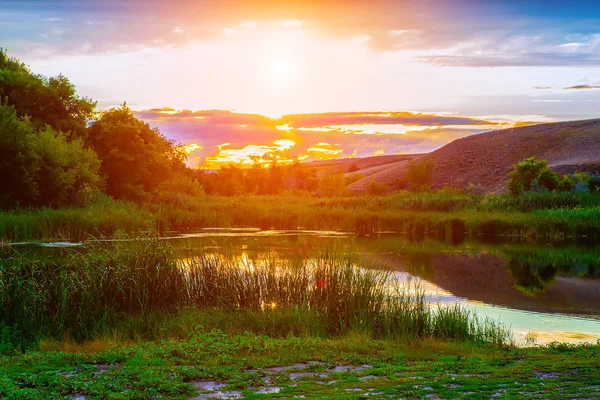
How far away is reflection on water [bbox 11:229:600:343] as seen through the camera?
634 inches

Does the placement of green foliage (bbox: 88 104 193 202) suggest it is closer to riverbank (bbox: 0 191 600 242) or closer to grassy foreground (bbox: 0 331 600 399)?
riverbank (bbox: 0 191 600 242)

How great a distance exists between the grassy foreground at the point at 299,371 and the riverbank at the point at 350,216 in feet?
61.9

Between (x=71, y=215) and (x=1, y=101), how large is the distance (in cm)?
1113

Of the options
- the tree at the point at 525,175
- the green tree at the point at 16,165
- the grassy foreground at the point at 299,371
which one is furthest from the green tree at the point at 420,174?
the grassy foreground at the point at 299,371

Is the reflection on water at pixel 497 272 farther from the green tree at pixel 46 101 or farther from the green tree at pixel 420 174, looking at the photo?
the green tree at pixel 420 174

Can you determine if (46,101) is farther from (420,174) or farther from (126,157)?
(420,174)

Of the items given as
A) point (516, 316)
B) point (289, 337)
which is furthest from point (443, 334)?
point (516, 316)

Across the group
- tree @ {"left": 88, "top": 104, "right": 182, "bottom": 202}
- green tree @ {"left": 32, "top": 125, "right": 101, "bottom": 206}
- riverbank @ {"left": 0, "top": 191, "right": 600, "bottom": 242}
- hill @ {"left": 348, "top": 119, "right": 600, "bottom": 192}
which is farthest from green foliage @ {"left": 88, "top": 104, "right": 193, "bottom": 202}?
hill @ {"left": 348, "top": 119, "right": 600, "bottom": 192}

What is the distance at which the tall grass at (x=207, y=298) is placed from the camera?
12.8m

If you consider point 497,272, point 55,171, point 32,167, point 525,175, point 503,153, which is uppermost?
point 503,153

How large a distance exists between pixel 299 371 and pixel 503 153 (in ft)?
255

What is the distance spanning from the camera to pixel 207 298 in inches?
578

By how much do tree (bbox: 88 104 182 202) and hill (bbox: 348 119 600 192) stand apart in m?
35.4

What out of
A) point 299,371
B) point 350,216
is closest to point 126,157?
point 350,216
